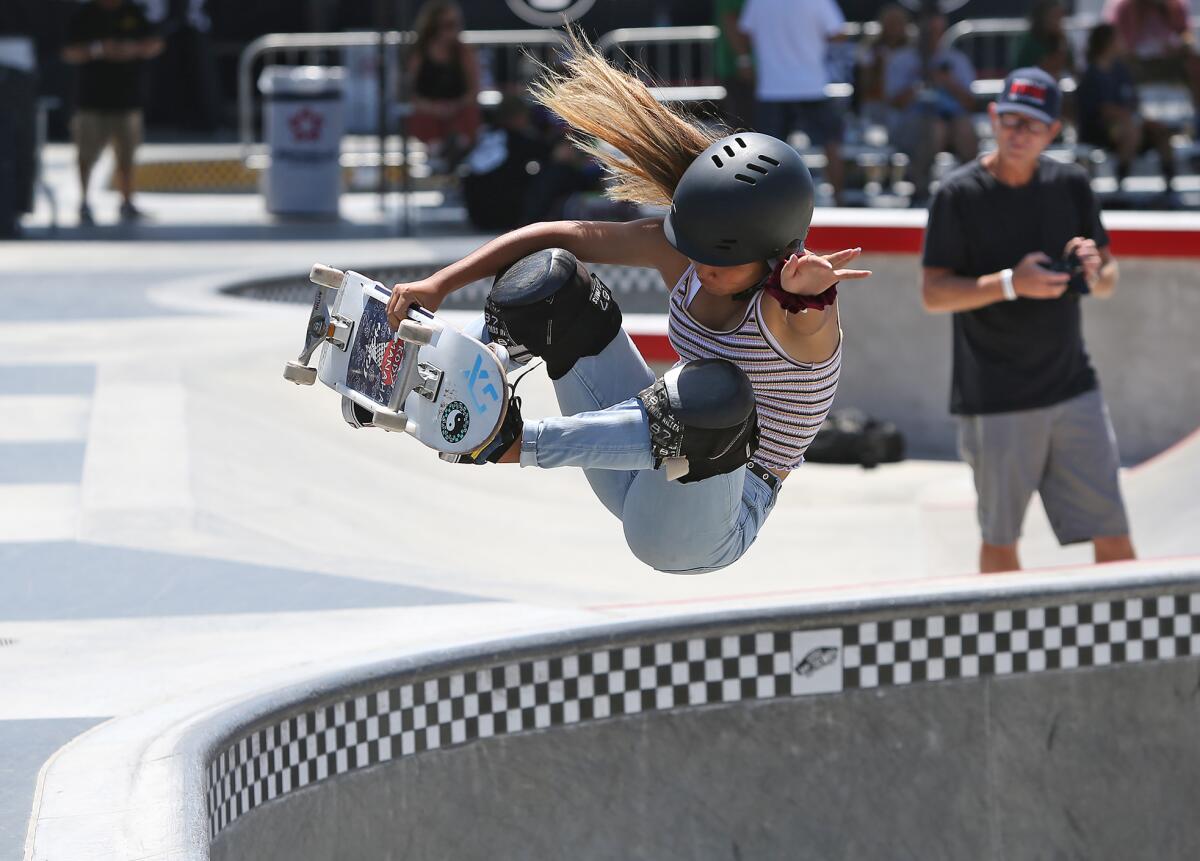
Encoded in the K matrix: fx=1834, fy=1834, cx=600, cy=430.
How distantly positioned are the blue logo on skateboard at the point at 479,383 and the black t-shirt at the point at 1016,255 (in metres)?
2.98

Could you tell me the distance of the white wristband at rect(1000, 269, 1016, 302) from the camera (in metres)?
6.24

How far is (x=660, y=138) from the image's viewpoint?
4.27m

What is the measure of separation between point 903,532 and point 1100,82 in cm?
747

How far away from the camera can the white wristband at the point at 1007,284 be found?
6242mm

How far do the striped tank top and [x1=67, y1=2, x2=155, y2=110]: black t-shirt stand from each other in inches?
499

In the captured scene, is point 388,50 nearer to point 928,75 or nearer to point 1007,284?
point 928,75

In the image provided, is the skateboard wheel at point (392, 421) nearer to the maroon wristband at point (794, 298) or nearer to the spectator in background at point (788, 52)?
the maroon wristband at point (794, 298)

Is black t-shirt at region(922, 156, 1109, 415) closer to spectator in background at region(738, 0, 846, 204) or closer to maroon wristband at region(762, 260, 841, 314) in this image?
maroon wristband at region(762, 260, 841, 314)

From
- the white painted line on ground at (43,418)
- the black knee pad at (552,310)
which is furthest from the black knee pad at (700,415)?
the white painted line on ground at (43,418)

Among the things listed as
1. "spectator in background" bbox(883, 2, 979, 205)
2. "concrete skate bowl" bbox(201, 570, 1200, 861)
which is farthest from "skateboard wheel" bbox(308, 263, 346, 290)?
"spectator in background" bbox(883, 2, 979, 205)

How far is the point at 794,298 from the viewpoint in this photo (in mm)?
3879

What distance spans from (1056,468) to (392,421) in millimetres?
3320

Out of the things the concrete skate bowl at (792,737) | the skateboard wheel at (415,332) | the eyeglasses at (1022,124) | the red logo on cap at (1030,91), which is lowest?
the concrete skate bowl at (792,737)

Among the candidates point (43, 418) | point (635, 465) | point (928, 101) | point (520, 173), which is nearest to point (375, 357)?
point (635, 465)
